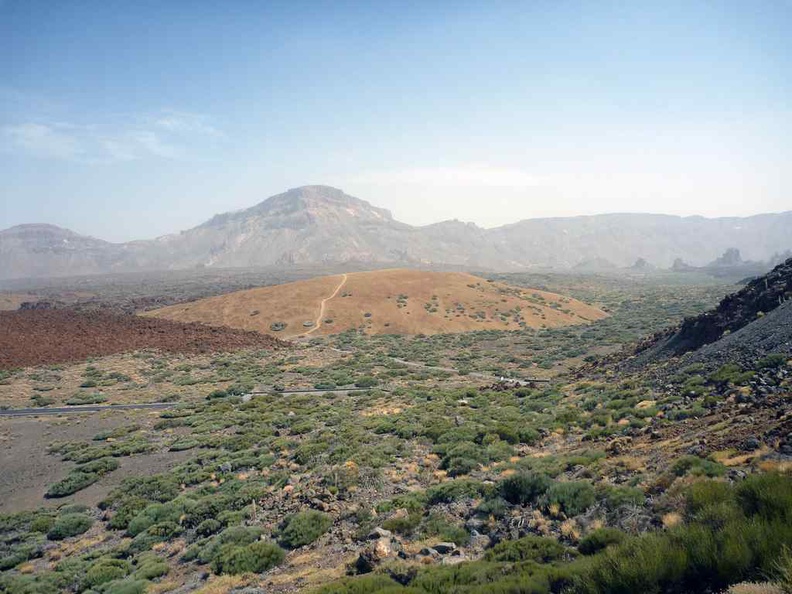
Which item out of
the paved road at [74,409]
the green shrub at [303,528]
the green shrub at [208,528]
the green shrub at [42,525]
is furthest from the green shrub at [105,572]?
the paved road at [74,409]

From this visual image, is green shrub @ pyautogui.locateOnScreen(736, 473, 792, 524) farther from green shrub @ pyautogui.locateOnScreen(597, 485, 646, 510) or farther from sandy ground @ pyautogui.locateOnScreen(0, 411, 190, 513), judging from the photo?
sandy ground @ pyautogui.locateOnScreen(0, 411, 190, 513)

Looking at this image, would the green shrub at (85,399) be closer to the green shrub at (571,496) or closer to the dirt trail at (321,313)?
the dirt trail at (321,313)

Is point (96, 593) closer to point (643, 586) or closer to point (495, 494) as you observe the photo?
point (495, 494)

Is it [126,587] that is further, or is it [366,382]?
[366,382]

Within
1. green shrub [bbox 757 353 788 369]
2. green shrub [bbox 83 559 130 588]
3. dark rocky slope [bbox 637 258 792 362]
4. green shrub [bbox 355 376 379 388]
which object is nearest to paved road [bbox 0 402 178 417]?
green shrub [bbox 355 376 379 388]

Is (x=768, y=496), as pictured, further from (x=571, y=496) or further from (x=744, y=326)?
(x=744, y=326)

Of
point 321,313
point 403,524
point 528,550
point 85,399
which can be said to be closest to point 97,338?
point 85,399

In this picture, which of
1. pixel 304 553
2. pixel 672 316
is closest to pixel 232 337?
pixel 304 553
